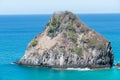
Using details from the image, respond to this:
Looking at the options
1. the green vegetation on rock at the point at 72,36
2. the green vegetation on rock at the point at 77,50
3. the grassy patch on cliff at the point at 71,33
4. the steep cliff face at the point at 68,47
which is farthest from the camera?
the grassy patch on cliff at the point at 71,33

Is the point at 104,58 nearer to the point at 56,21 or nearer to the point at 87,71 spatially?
the point at 87,71

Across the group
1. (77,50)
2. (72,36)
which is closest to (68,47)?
(77,50)

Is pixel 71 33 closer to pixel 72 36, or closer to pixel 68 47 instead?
pixel 72 36

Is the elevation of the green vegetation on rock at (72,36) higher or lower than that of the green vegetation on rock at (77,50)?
higher

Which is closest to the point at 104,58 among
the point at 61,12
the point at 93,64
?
the point at 93,64

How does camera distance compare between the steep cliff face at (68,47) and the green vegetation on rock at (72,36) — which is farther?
the green vegetation on rock at (72,36)

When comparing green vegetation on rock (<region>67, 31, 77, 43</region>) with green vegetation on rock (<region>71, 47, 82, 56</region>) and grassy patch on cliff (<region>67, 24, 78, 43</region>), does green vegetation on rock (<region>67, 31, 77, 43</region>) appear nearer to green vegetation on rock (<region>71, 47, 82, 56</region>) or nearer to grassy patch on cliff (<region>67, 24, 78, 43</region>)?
grassy patch on cliff (<region>67, 24, 78, 43</region>)

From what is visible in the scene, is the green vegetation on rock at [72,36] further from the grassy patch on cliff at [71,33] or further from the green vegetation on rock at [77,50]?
the green vegetation on rock at [77,50]

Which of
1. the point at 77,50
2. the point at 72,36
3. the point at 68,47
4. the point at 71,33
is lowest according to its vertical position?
the point at 77,50

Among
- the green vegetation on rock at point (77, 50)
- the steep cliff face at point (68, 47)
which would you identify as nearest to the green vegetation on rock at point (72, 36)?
the steep cliff face at point (68, 47)
